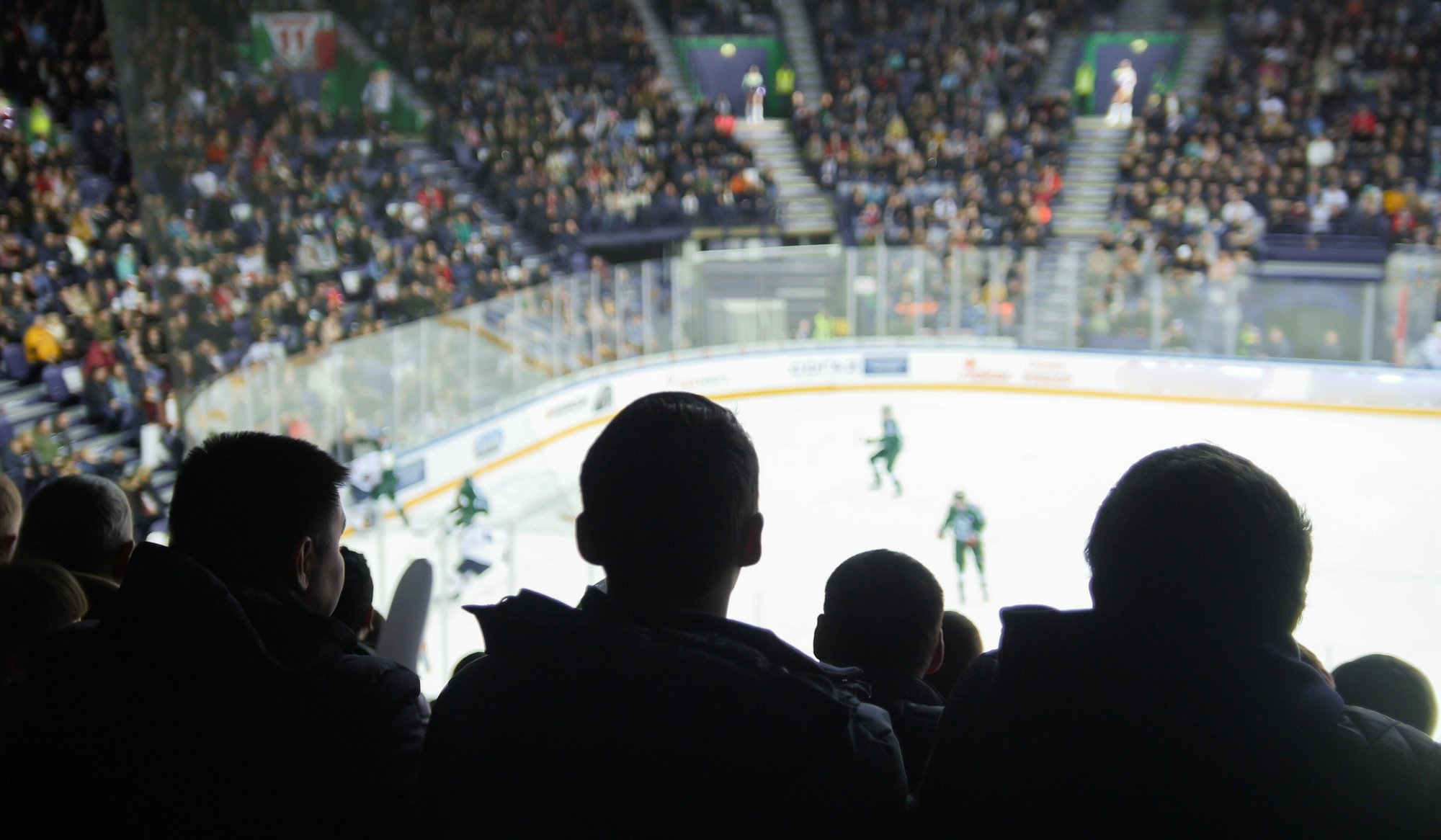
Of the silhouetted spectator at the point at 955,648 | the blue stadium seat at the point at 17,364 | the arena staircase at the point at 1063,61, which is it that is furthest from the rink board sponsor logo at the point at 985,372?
the silhouetted spectator at the point at 955,648

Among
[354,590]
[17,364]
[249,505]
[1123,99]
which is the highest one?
[1123,99]

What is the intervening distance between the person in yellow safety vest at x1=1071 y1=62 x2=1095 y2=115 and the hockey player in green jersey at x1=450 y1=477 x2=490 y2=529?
15778mm

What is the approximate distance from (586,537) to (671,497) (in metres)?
0.13

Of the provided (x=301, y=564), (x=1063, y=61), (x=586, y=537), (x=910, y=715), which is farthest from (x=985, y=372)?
(x=586, y=537)

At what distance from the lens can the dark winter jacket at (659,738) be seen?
4.15 ft

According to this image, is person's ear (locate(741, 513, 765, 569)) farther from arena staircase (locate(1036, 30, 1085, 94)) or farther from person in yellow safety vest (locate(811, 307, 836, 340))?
arena staircase (locate(1036, 30, 1085, 94))

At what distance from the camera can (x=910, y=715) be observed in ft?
5.52

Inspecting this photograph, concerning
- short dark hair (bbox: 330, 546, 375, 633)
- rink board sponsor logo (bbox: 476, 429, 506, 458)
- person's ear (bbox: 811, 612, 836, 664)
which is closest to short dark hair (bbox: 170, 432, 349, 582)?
short dark hair (bbox: 330, 546, 375, 633)

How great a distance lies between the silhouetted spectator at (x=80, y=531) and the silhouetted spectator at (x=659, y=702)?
1.48 meters

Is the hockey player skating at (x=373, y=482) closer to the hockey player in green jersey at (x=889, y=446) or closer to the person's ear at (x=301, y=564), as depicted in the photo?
the hockey player in green jersey at (x=889, y=446)

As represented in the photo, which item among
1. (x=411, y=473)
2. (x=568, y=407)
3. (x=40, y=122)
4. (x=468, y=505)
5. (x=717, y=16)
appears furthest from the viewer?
(x=717, y=16)

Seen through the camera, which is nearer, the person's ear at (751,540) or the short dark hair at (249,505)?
the person's ear at (751,540)

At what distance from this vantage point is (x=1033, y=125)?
66.0 feet

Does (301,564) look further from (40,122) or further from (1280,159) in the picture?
(1280,159)
